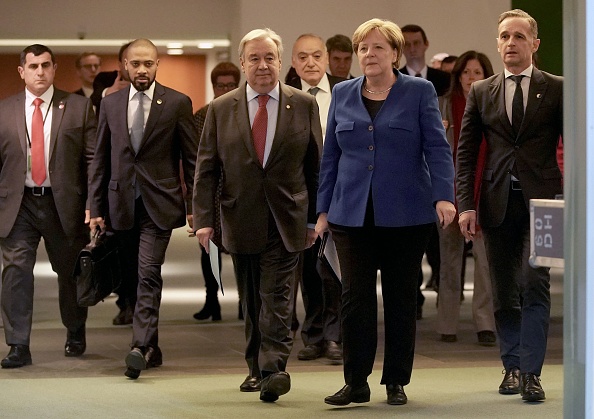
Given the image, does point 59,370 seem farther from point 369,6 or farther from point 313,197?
point 369,6

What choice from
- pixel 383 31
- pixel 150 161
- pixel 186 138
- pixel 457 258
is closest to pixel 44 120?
pixel 150 161

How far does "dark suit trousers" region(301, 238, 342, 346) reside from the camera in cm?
722

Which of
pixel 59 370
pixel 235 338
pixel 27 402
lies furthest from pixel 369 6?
pixel 27 402

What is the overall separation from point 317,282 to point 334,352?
0.53 meters

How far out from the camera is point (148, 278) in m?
6.70

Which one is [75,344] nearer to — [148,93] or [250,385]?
[148,93]

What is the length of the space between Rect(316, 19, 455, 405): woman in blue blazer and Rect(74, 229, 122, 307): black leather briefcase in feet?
5.77

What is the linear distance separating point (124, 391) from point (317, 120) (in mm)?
1606

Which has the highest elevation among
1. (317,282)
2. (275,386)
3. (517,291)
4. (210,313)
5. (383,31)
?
(383,31)

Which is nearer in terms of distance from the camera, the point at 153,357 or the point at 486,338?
the point at 153,357

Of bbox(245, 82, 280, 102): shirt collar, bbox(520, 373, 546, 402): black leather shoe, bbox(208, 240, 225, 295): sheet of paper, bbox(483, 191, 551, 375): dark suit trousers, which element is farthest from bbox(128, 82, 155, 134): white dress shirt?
bbox(520, 373, 546, 402): black leather shoe

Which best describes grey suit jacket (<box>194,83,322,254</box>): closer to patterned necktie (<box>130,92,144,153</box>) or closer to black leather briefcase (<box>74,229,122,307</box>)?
patterned necktie (<box>130,92,144,153</box>)

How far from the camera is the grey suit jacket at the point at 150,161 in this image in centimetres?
685

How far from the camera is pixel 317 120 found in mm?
6148
